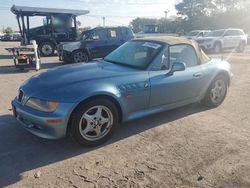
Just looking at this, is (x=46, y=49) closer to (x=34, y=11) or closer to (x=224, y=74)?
(x=34, y=11)

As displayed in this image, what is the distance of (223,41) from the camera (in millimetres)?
18594

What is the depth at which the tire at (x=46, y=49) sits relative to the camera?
1510 centimetres

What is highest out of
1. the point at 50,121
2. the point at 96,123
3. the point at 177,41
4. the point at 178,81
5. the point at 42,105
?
the point at 177,41

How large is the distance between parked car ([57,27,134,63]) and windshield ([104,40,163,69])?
6.88 m

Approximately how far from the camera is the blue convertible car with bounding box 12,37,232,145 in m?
3.47

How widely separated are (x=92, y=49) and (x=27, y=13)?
5.69 m

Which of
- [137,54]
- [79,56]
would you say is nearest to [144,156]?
[137,54]

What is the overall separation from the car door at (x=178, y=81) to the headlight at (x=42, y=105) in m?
1.59

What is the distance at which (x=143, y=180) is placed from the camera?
3025 millimetres

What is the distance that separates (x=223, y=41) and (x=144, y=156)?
17.1 metres

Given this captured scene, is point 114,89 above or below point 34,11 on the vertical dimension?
below

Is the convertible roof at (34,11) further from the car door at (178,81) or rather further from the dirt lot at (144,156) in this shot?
the car door at (178,81)

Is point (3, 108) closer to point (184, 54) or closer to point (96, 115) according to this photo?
point (96, 115)

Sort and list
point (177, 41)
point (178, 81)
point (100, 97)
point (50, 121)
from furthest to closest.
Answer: point (177, 41)
point (178, 81)
point (100, 97)
point (50, 121)
